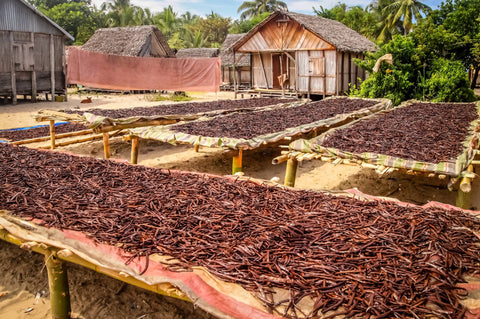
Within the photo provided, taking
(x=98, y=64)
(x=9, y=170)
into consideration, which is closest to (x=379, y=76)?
(x=98, y=64)

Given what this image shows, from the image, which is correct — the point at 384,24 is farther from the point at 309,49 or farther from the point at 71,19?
the point at 71,19

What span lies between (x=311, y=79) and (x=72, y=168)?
48.5 ft

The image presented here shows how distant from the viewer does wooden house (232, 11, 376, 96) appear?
16.7 metres

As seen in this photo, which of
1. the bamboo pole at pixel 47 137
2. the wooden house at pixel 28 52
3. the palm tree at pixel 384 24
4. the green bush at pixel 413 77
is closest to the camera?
the bamboo pole at pixel 47 137

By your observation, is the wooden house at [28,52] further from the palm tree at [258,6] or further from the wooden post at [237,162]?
the palm tree at [258,6]

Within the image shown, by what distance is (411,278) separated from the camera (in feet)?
6.82

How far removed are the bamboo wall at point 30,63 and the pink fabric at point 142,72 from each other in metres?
0.93

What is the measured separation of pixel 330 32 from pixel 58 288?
1676 centimetres

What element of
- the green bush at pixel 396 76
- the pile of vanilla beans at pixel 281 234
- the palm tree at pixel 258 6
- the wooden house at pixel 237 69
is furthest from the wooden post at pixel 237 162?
the palm tree at pixel 258 6

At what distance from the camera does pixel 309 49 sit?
17.1m

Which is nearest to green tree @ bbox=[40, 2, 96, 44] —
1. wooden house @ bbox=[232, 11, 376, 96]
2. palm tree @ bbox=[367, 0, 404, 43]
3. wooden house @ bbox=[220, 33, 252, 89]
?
wooden house @ bbox=[220, 33, 252, 89]

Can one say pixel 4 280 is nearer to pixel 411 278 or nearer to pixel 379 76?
pixel 411 278

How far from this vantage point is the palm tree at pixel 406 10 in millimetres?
24027

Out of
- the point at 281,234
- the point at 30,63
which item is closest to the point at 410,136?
the point at 281,234
